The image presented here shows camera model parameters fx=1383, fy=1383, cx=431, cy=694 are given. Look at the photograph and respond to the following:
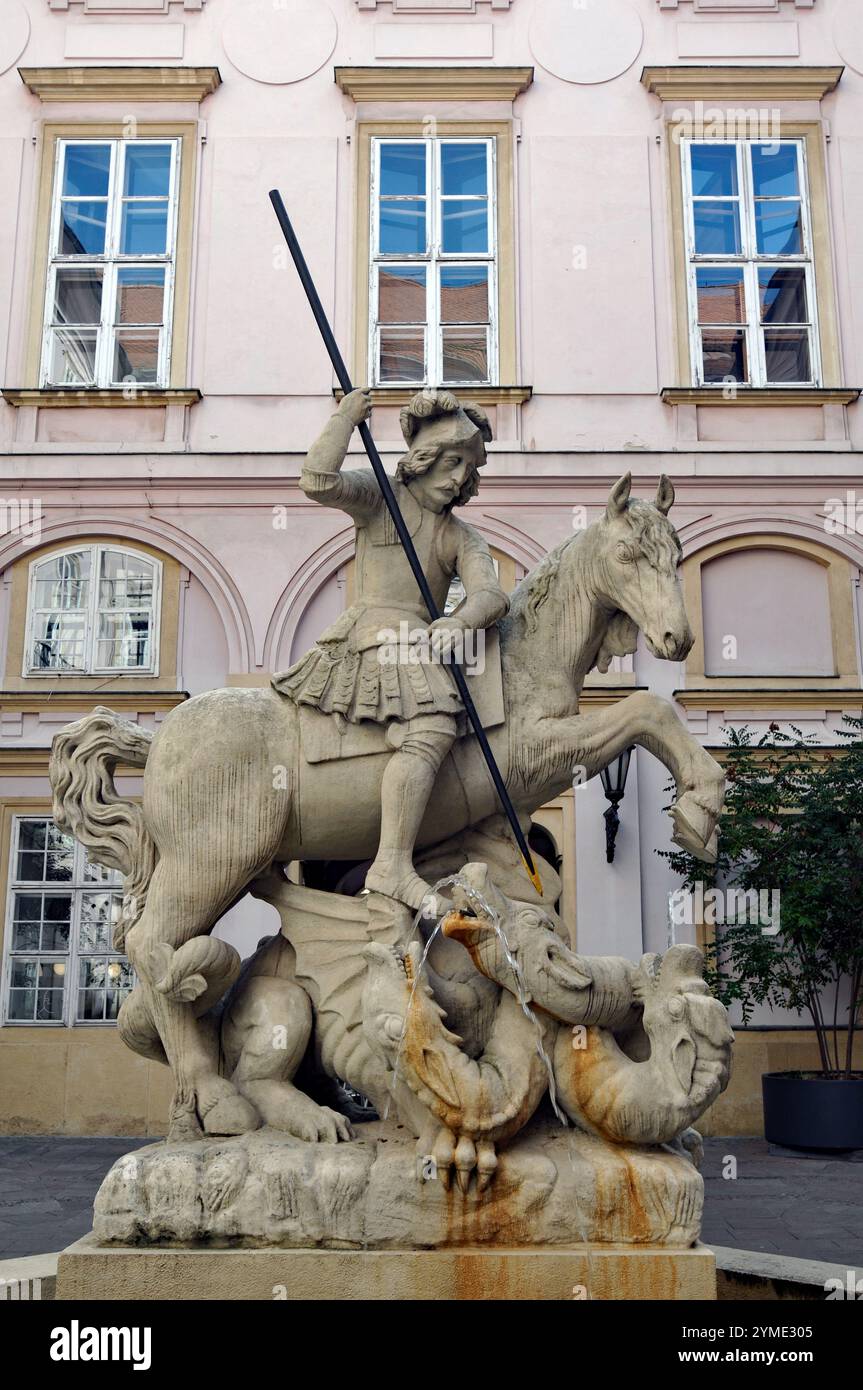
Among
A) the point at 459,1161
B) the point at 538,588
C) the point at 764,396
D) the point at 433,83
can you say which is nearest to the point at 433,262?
the point at 433,83

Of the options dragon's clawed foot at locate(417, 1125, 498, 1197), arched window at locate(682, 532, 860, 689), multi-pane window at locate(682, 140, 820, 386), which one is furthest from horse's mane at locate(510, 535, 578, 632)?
multi-pane window at locate(682, 140, 820, 386)

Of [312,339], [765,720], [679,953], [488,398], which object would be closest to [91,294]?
[312,339]

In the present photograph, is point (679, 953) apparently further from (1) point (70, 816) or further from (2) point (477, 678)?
(1) point (70, 816)

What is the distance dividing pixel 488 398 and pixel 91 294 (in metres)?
3.73

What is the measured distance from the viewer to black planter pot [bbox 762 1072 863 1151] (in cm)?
899

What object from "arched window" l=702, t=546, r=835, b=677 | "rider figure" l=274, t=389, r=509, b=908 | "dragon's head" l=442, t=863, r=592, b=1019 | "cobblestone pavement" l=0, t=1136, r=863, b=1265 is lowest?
"cobblestone pavement" l=0, t=1136, r=863, b=1265

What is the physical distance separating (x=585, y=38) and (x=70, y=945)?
915 centimetres

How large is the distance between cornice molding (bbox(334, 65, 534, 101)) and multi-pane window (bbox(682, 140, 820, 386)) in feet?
5.49

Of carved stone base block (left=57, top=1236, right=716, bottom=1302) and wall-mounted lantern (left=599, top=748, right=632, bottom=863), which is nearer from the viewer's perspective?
carved stone base block (left=57, top=1236, right=716, bottom=1302)

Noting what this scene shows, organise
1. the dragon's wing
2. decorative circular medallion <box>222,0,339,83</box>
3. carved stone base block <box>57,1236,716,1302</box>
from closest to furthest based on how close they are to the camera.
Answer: carved stone base block <box>57,1236,716,1302</box> < the dragon's wing < decorative circular medallion <box>222,0,339,83</box>

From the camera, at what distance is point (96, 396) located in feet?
38.5

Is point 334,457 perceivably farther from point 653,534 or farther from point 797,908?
point 797,908

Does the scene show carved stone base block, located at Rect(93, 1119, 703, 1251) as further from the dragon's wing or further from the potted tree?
the potted tree

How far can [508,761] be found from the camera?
388cm
